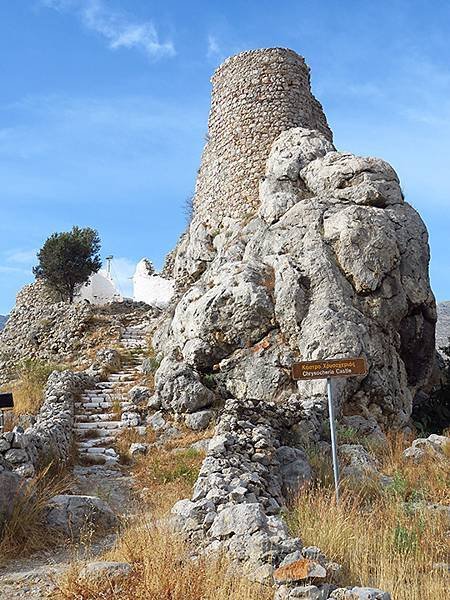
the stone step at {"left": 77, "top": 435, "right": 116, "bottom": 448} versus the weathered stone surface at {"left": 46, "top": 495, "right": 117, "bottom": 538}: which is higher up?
the stone step at {"left": 77, "top": 435, "right": 116, "bottom": 448}

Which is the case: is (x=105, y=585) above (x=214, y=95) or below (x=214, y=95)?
below

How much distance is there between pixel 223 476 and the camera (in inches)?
284

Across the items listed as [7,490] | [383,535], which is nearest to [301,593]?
[383,535]

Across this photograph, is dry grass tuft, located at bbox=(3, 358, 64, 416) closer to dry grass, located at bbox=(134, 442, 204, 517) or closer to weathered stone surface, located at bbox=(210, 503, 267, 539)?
dry grass, located at bbox=(134, 442, 204, 517)

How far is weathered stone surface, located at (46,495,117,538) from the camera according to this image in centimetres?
693

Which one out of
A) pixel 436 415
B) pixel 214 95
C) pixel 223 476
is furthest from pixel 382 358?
pixel 214 95

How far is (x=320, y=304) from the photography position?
1370cm

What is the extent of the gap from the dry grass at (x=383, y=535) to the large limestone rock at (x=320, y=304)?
13.2 feet

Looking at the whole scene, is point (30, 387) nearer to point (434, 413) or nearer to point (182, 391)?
point (182, 391)

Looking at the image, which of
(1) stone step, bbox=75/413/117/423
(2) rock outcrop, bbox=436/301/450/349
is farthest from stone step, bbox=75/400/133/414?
(2) rock outcrop, bbox=436/301/450/349

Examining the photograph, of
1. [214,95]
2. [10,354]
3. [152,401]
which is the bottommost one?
[152,401]

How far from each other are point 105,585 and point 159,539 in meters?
0.88

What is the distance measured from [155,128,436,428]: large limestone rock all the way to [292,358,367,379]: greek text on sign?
371 centimetres

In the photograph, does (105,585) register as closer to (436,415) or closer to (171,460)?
(171,460)
